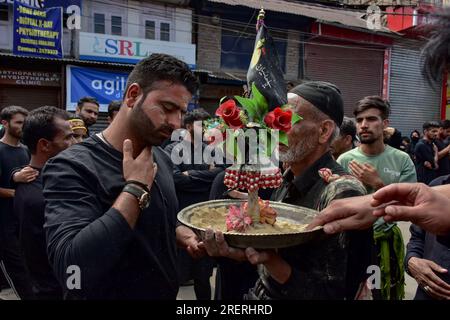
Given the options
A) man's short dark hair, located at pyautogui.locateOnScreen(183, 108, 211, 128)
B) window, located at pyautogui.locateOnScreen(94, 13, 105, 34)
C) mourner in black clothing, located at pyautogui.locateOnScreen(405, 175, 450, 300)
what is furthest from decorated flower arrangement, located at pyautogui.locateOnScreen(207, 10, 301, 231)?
window, located at pyautogui.locateOnScreen(94, 13, 105, 34)

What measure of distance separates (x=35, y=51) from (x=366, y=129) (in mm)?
8950

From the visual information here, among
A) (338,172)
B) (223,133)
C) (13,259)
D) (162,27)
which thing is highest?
(162,27)

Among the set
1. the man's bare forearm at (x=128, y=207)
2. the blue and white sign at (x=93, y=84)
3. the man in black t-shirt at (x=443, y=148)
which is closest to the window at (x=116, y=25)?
the blue and white sign at (x=93, y=84)

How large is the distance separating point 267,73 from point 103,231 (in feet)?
2.96

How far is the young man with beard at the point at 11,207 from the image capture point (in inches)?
140

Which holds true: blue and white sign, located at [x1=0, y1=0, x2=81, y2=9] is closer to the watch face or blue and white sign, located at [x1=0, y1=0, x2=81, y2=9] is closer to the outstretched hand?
the watch face

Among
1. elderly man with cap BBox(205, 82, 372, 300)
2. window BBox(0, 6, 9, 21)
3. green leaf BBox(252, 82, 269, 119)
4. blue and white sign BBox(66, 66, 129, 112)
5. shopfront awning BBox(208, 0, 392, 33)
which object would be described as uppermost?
shopfront awning BBox(208, 0, 392, 33)

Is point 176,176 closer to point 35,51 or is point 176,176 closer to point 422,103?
point 35,51

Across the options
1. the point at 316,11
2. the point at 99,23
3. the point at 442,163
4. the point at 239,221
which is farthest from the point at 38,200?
the point at 316,11

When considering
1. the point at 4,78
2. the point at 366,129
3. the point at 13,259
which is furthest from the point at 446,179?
the point at 4,78

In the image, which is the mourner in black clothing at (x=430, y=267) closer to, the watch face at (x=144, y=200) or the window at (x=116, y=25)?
the watch face at (x=144, y=200)

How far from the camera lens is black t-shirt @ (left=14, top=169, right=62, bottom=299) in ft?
8.59

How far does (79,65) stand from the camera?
37.2 ft

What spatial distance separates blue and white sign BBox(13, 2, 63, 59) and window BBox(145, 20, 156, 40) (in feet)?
8.93
